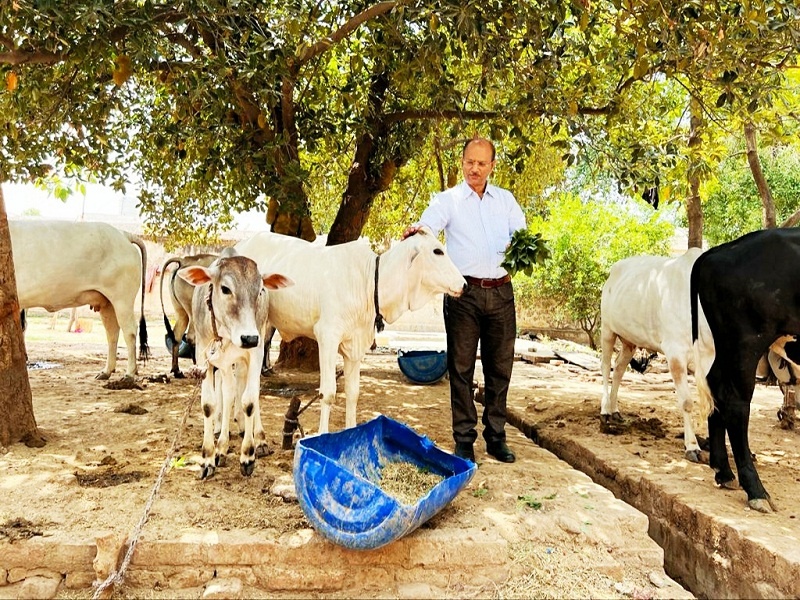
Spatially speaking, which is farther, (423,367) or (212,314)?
(423,367)

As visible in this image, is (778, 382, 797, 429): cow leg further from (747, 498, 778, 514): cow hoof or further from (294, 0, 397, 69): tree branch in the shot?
(294, 0, 397, 69): tree branch

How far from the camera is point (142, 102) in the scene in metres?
8.89

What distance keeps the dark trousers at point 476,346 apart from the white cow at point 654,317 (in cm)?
152

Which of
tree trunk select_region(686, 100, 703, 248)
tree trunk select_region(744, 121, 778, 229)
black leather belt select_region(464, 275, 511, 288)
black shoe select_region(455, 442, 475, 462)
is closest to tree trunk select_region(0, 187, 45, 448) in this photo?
black shoe select_region(455, 442, 475, 462)

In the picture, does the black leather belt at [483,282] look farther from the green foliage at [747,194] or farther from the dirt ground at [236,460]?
the green foliage at [747,194]

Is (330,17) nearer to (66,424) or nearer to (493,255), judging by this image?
(493,255)

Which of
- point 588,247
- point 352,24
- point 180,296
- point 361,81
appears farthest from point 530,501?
point 588,247

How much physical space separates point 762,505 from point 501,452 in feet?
5.24

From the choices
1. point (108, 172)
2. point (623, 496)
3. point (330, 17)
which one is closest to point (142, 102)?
point (108, 172)

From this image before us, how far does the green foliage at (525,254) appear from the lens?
13.4ft

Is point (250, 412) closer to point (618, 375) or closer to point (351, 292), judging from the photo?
point (351, 292)

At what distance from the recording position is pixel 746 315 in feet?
12.8

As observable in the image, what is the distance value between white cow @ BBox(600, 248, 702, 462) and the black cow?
91 cm

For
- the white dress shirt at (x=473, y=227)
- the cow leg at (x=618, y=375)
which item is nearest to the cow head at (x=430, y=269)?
the white dress shirt at (x=473, y=227)
